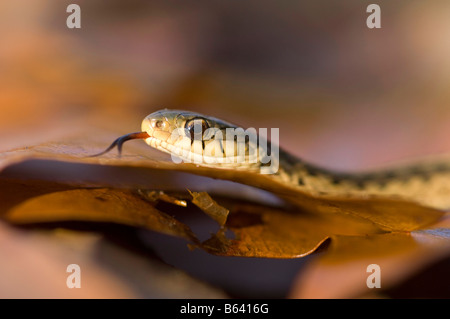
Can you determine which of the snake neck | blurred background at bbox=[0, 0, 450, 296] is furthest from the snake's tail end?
the snake neck

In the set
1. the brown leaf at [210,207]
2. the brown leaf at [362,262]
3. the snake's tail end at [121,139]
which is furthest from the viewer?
the snake's tail end at [121,139]

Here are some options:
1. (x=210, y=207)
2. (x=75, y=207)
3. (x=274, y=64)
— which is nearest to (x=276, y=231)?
(x=210, y=207)

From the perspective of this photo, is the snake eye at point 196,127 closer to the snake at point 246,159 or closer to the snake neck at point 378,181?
the snake at point 246,159

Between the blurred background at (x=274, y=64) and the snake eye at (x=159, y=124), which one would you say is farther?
the blurred background at (x=274, y=64)

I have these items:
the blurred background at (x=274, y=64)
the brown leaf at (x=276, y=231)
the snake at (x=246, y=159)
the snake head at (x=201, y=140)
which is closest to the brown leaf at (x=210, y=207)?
the brown leaf at (x=276, y=231)

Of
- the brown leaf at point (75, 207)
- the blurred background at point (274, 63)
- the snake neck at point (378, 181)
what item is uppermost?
the blurred background at point (274, 63)

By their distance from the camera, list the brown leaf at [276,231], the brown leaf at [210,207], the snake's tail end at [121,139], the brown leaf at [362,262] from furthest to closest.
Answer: the snake's tail end at [121,139]
the brown leaf at [210,207]
the brown leaf at [276,231]
the brown leaf at [362,262]

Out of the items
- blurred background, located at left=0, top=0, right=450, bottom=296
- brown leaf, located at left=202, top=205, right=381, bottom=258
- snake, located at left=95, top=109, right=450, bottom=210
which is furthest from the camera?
blurred background, located at left=0, top=0, right=450, bottom=296

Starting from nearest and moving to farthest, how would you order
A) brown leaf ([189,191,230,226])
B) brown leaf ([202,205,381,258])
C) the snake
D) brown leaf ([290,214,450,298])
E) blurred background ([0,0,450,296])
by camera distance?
brown leaf ([290,214,450,298]) < brown leaf ([202,205,381,258]) < brown leaf ([189,191,230,226]) < the snake < blurred background ([0,0,450,296])

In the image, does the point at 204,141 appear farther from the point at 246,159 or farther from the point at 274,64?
the point at 274,64

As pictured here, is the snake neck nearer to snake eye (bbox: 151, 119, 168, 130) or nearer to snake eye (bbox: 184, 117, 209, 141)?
snake eye (bbox: 184, 117, 209, 141)
